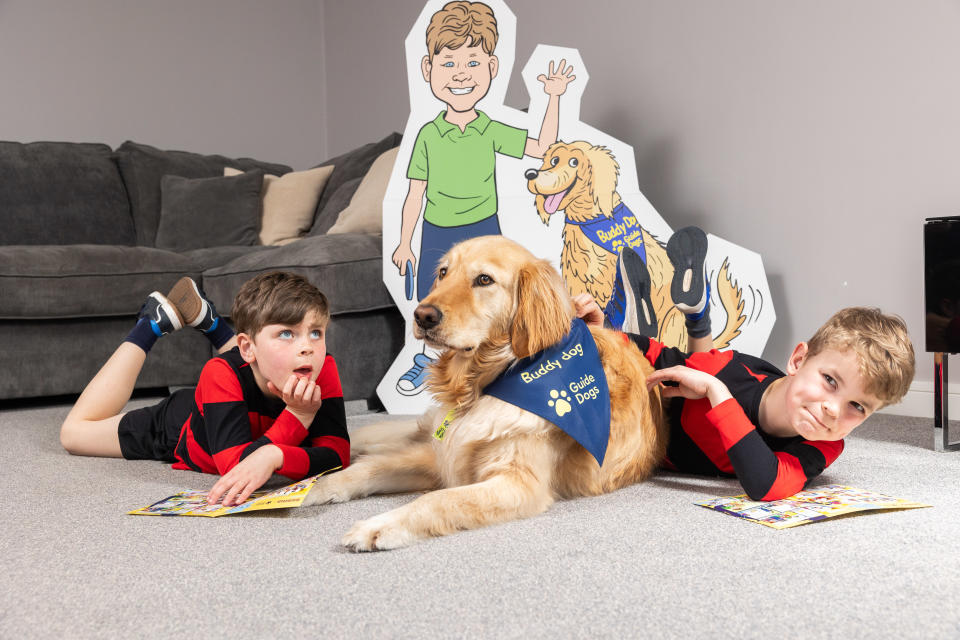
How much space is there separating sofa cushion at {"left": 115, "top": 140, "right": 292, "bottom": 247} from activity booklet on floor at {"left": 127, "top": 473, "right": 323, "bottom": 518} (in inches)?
116

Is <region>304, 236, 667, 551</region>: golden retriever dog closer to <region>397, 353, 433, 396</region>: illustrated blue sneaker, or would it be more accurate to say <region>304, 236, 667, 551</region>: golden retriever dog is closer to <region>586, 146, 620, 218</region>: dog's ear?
<region>397, 353, 433, 396</region>: illustrated blue sneaker

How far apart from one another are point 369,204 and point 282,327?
1.61 m

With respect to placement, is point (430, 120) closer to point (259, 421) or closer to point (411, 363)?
point (411, 363)

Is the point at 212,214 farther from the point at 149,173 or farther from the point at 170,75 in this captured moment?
the point at 170,75

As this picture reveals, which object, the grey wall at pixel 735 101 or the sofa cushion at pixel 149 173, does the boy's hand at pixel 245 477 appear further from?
the sofa cushion at pixel 149 173

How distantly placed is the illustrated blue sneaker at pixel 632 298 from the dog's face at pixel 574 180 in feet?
0.67

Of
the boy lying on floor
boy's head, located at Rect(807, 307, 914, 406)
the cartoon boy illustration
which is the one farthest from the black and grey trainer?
boy's head, located at Rect(807, 307, 914, 406)

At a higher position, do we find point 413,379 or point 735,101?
point 735,101

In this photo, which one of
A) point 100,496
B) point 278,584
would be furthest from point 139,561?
point 100,496

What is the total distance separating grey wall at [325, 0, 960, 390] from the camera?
2.69 m

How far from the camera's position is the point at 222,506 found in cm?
149

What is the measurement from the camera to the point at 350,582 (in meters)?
1.11

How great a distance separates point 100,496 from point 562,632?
1.15m

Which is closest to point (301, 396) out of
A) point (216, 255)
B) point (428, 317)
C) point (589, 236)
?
point (428, 317)
